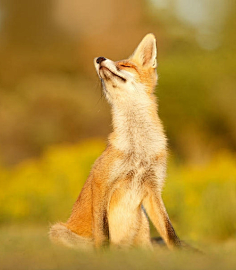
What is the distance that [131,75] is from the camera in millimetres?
3492

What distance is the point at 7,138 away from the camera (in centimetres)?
1311

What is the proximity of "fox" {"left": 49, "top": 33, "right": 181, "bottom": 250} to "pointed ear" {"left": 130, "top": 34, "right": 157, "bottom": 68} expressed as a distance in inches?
4.2

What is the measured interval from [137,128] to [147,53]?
23.0 inches

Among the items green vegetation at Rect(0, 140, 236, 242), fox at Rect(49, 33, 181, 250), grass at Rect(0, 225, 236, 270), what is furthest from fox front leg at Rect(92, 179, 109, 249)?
green vegetation at Rect(0, 140, 236, 242)

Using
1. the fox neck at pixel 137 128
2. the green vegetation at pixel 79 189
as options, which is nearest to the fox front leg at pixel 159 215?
the fox neck at pixel 137 128

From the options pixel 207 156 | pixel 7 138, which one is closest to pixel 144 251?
pixel 207 156

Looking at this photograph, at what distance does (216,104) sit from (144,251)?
38.0ft

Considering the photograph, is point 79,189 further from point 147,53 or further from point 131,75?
point 131,75

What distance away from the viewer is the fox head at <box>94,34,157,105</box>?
340cm

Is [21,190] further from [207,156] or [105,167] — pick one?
[207,156]

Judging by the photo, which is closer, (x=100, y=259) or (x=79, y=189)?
(x=100, y=259)

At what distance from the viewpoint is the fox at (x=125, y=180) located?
329 cm

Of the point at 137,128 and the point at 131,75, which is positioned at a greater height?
the point at 131,75

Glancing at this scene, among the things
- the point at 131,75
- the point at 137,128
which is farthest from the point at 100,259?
the point at 131,75
